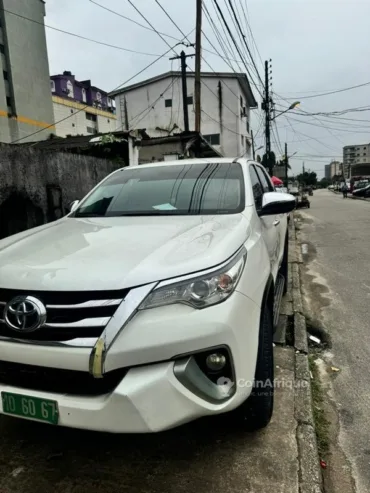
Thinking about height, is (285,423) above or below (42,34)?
below

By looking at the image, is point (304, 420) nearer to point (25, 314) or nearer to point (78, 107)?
point (25, 314)

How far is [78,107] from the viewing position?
40.4 meters

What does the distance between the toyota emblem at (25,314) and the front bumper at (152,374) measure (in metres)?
0.10

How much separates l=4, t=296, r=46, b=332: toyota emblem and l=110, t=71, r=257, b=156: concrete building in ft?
89.3

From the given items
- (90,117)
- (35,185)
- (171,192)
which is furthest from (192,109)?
(171,192)

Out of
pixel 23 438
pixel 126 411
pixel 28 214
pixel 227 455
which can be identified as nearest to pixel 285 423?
pixel 227 455

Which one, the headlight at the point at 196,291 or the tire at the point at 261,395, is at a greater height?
the headlight at the point at 196,291

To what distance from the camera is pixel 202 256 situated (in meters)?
1.97

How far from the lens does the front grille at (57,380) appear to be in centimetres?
183

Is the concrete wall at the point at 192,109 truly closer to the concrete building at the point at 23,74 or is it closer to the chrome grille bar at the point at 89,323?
the concrete building at the point at 23,74

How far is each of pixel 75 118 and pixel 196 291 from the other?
41.3 m

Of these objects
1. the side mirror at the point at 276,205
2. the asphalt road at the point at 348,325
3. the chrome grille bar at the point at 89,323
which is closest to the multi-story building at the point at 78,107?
the asphalt road at the point at 348,325

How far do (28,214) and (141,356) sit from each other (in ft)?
14.0

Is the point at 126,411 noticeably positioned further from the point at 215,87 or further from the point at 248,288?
the point at 215,87
